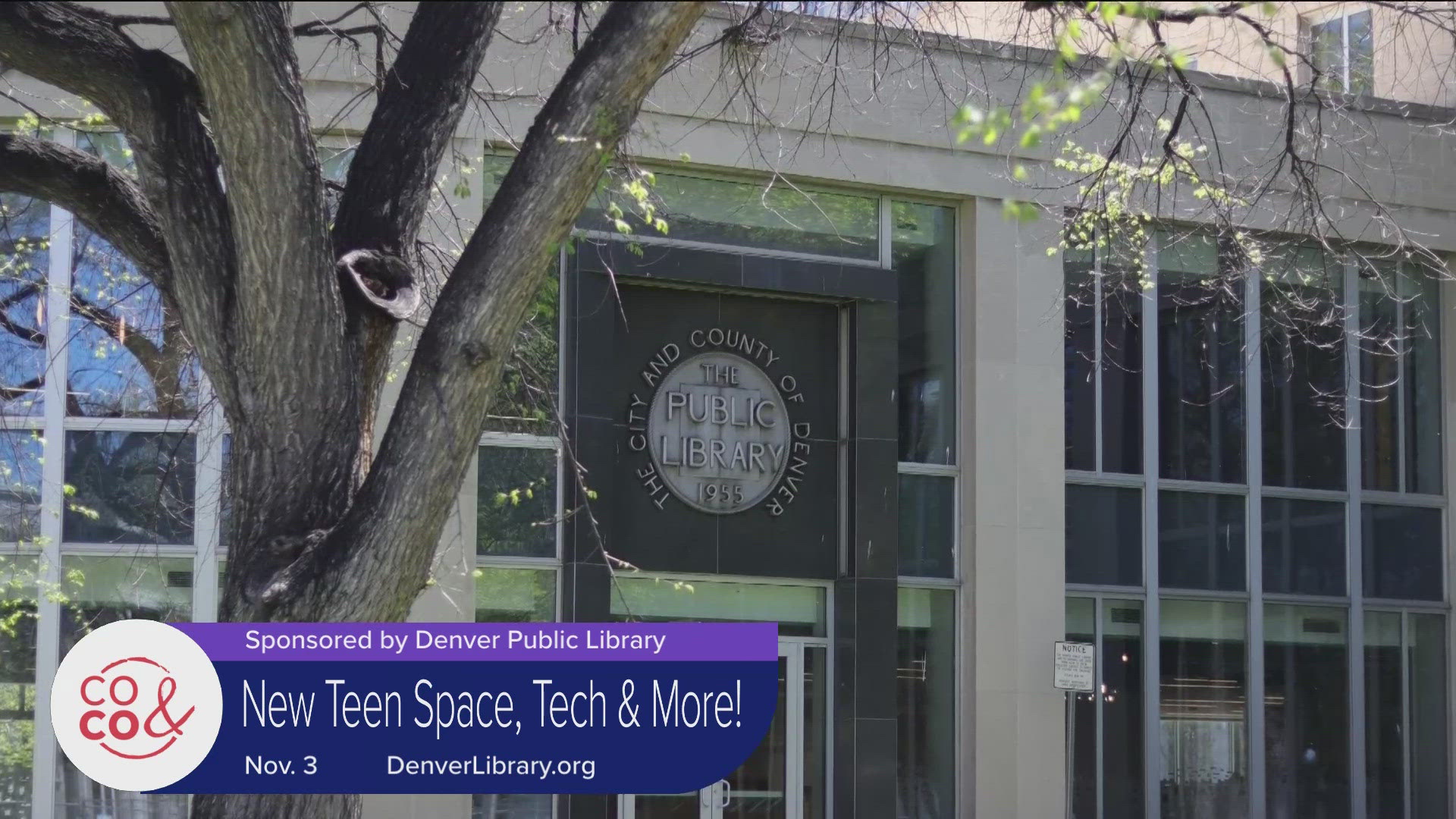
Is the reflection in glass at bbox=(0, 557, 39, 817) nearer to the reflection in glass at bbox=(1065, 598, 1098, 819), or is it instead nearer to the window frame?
the reflection in glass at bbox=(1065, 598, 1098, 819)

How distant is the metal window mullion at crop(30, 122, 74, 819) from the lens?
12781mm

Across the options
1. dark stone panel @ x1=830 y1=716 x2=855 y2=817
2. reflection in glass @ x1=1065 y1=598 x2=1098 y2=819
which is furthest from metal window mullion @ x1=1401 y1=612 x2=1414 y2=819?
dark stone panel @ x1=830 y1=716 x2=855 y2=817

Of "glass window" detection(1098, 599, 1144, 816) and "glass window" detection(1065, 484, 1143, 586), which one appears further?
"glass window" detection(1065, 484, 1143, 586)

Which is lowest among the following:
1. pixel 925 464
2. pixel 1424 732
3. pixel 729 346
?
pixel 1424 732

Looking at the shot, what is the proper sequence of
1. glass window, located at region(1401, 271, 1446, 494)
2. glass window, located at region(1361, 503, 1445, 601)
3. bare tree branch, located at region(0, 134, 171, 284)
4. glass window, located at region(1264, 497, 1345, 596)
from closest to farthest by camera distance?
bare tree branch, located at region(0, 134, 171, 284)
glass window, located at region(1264, 497, 1345, 596)
glass window, located at region(1361, 503, 1445, 601)
glass window, located at region(1401, 271, 1446, 494)

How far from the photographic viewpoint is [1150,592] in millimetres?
16062

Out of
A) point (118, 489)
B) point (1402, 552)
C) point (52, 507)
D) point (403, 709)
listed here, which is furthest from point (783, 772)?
point (403, 709)

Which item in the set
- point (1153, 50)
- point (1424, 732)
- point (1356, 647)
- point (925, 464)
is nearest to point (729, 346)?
point (925, 464)

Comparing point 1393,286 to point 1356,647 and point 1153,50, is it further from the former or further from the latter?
point 1153,50

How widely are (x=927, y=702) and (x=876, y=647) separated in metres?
0.89

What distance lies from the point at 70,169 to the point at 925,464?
9.77 meters

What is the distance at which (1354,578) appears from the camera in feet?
55.9

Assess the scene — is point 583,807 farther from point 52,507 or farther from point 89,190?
point 89,190

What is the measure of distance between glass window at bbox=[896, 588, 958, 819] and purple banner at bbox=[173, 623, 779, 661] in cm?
573
